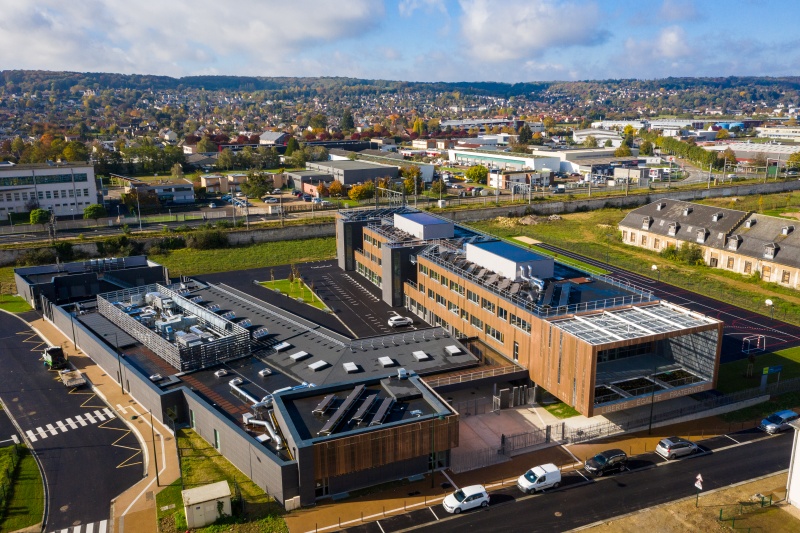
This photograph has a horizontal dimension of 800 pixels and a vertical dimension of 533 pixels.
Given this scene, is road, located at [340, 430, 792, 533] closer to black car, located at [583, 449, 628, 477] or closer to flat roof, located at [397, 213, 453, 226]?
black car, located at [583, 449, 628, 477]

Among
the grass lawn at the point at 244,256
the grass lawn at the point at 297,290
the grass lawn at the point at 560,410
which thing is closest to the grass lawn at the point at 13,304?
the grass lawn at the point at 244,256

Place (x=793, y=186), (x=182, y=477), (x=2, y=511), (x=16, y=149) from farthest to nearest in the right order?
(x=16, y=149) < (x=793, y=186) < (x=182, y=477) < (x=2, y=511)

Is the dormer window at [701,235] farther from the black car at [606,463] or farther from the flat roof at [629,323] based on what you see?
the black car at [606,463]

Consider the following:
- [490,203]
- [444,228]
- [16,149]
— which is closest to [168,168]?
[16,149]

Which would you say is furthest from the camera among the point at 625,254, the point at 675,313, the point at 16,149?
the point at 16,149

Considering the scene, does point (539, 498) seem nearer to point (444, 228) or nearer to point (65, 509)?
point (65, 509)

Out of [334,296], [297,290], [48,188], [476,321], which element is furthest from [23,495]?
[48,188]

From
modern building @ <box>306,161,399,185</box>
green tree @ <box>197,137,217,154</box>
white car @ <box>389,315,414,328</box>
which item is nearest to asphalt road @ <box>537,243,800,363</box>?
white car @ <box>389,315,414,328</box>

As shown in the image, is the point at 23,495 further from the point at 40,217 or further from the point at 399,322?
the point at 40,217
